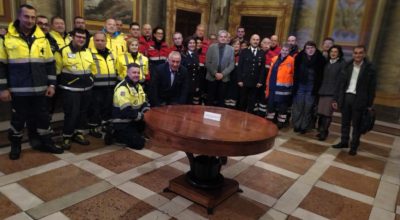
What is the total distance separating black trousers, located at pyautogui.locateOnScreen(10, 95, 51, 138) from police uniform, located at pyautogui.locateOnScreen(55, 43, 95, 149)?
0.26 meters

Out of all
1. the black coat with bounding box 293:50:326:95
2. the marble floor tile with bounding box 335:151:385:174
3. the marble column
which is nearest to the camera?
the marble floor tile with bounding box 335:151:385:174

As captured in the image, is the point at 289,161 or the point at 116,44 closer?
the point at 289,161

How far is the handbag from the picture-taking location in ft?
14.0

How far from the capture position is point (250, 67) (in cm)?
523

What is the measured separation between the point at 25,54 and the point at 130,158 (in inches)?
63.5

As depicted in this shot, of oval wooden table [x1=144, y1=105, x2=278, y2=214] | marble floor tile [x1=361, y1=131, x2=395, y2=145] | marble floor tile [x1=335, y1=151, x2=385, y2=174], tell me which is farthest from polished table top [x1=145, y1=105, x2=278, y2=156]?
marble floor tile [x1=361, y1=131, x2=395, y2=145]

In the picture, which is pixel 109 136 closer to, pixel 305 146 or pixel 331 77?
pixel 305 146

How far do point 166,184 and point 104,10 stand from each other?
4.76 m

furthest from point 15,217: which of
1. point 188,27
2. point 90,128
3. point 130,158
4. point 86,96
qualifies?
point 188,27

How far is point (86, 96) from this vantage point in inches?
151

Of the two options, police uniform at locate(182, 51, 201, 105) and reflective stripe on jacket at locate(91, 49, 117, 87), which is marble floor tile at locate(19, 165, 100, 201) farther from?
police uniform at locate(182, 51, 201, 105)

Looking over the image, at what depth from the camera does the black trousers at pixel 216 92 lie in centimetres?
544

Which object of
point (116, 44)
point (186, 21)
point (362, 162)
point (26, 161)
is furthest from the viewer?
point (186, 21)

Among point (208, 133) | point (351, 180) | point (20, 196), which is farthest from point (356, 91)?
point (20, 196)
